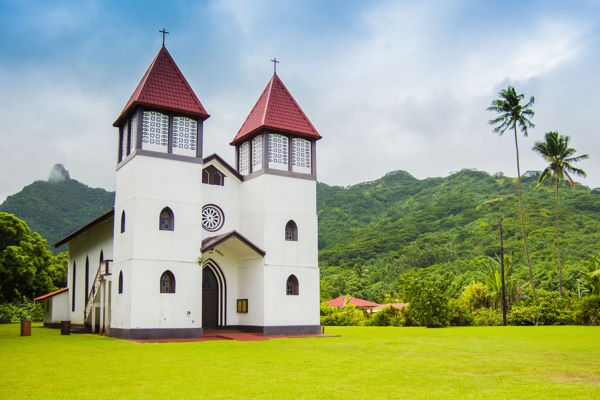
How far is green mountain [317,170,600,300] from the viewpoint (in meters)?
Answer: 55.2

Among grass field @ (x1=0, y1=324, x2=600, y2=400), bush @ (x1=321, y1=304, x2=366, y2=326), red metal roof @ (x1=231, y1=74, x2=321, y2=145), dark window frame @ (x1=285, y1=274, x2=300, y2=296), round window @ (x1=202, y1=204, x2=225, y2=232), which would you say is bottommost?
bush @ (x1=321, y1=304, x2=366, y2=326)

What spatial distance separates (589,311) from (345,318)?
13081 mm

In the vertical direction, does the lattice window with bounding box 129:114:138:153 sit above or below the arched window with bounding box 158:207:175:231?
above

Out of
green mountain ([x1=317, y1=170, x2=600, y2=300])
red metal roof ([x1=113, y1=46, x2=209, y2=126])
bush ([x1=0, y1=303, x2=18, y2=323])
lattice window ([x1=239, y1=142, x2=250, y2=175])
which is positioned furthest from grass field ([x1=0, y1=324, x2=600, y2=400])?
green mountain ([x1=317, y1=170, x2=600, y2=300])

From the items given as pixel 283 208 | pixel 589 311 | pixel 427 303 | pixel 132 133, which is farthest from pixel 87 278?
pixel 589 311

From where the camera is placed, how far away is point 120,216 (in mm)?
23406

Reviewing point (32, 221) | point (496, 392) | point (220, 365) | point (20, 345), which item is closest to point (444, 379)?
point (496, 392)

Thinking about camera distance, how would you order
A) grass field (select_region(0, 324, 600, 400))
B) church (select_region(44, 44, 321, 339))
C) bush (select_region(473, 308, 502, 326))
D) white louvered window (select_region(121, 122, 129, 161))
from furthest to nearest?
bush (select_region(473, 308, 502, 326))
white louvered window (select_region(121, 122, 129, 161))
church (select_region(44, 44, 321, 339))
grass field (select_region(0, 324, 600, 400))

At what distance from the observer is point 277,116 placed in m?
25.6

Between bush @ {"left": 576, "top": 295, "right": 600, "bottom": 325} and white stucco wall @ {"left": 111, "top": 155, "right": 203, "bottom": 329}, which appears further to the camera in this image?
bush @ {"left": 576, "top": 295, "right": 600, "bottom": 325}

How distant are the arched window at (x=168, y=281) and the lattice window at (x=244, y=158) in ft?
19.8

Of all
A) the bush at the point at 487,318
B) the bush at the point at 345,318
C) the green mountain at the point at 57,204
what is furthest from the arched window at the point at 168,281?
the green mountain at the point at 57,204

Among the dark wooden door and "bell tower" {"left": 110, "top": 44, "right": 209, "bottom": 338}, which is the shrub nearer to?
the dark wooden door

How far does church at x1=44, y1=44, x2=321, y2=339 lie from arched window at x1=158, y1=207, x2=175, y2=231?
40 mm
